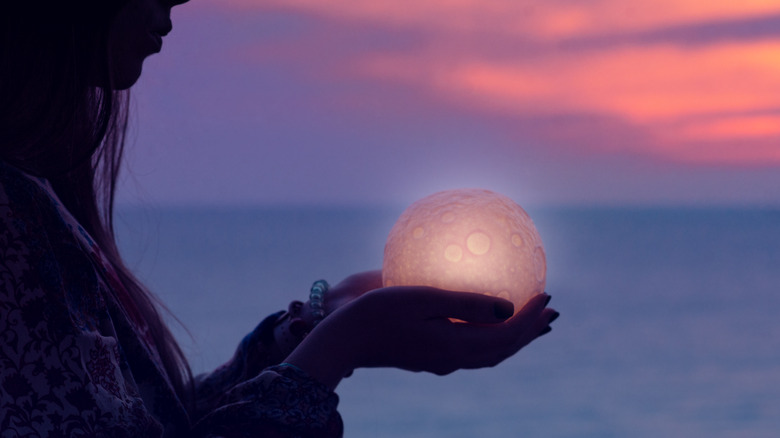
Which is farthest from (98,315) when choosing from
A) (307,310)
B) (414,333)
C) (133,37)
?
(307,310)

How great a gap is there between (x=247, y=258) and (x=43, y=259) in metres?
23.8

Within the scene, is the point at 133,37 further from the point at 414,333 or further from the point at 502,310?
the point at 502,310

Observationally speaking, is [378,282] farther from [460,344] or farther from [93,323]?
[93,323]

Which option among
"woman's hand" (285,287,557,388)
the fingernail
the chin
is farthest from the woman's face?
the fingernail

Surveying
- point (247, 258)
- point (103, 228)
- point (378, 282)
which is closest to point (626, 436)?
point (378, 282)

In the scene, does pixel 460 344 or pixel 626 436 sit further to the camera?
pixel 626 436

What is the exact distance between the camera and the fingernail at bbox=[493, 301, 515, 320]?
162cm

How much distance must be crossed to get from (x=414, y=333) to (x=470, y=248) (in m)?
0.32

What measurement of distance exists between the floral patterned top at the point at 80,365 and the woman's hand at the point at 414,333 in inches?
3.7

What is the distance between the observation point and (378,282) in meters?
2.12

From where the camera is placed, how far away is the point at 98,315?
1341mm

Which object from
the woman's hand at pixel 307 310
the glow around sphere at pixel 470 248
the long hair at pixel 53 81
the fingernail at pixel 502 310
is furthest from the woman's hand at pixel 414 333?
the long hair at pixel 53 81

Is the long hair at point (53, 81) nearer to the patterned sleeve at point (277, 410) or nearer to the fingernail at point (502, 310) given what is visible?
the patterned sleeve at point (277, 410)

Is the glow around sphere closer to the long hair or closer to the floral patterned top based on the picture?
the floral patterned top
